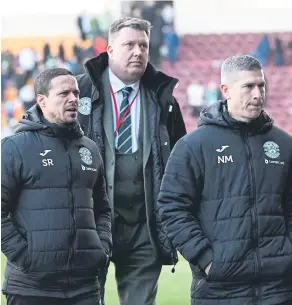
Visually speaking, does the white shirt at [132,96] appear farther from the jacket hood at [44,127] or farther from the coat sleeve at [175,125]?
the jacket hood at [44,127]

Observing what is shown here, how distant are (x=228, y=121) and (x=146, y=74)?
3.89 ft

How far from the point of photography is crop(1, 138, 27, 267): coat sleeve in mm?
4164

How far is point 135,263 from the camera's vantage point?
→ 512 cm

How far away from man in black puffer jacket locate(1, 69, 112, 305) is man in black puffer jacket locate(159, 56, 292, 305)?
16.8 inches

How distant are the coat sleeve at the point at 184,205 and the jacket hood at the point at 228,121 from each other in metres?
0.17

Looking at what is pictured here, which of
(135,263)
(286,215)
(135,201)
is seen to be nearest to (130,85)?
(135,201)

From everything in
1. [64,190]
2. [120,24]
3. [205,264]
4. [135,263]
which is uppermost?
[120,24]

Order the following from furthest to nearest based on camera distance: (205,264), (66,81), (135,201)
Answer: (135,201) → (66,81) → (205,264)

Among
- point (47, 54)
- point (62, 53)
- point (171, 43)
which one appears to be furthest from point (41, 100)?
point (47, 54)

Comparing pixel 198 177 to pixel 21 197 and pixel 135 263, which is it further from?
pixel 135 263

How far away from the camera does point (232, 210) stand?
13.2 ft

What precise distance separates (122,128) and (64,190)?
96 centimetres

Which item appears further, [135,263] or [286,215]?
[135,263]

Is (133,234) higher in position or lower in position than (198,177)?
lower
